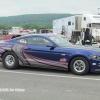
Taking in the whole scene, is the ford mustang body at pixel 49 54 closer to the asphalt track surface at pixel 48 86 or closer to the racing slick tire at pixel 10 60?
the racing slick tire at pixel 10 60

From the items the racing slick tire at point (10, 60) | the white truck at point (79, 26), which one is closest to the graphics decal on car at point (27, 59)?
the racing slick tire at point (10, 60)

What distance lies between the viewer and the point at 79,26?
76.9ft

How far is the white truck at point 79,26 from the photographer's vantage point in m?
19.4

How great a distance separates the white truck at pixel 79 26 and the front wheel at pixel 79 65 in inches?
420

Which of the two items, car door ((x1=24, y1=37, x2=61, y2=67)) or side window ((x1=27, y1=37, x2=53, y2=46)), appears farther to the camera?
side window ((x1=27, y1=37, x2=53, y2=46))

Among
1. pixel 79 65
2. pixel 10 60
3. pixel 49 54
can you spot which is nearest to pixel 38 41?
pixel 49 54

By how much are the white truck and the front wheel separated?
1067 cm

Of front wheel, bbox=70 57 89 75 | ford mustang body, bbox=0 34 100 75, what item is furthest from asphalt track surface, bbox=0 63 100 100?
ford mustang body, bbox=0 34 100 75

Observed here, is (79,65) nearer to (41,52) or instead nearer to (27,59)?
(41,52)

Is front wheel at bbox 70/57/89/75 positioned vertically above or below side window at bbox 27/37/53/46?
below

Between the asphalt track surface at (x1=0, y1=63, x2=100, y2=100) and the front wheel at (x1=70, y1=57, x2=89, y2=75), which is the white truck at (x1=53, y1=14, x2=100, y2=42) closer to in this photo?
the front wheel at (x1=70, y1=57, x2=89, y2=75)

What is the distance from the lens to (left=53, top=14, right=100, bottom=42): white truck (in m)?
19.4

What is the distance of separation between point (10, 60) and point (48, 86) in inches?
107

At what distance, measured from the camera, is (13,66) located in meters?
7.07
